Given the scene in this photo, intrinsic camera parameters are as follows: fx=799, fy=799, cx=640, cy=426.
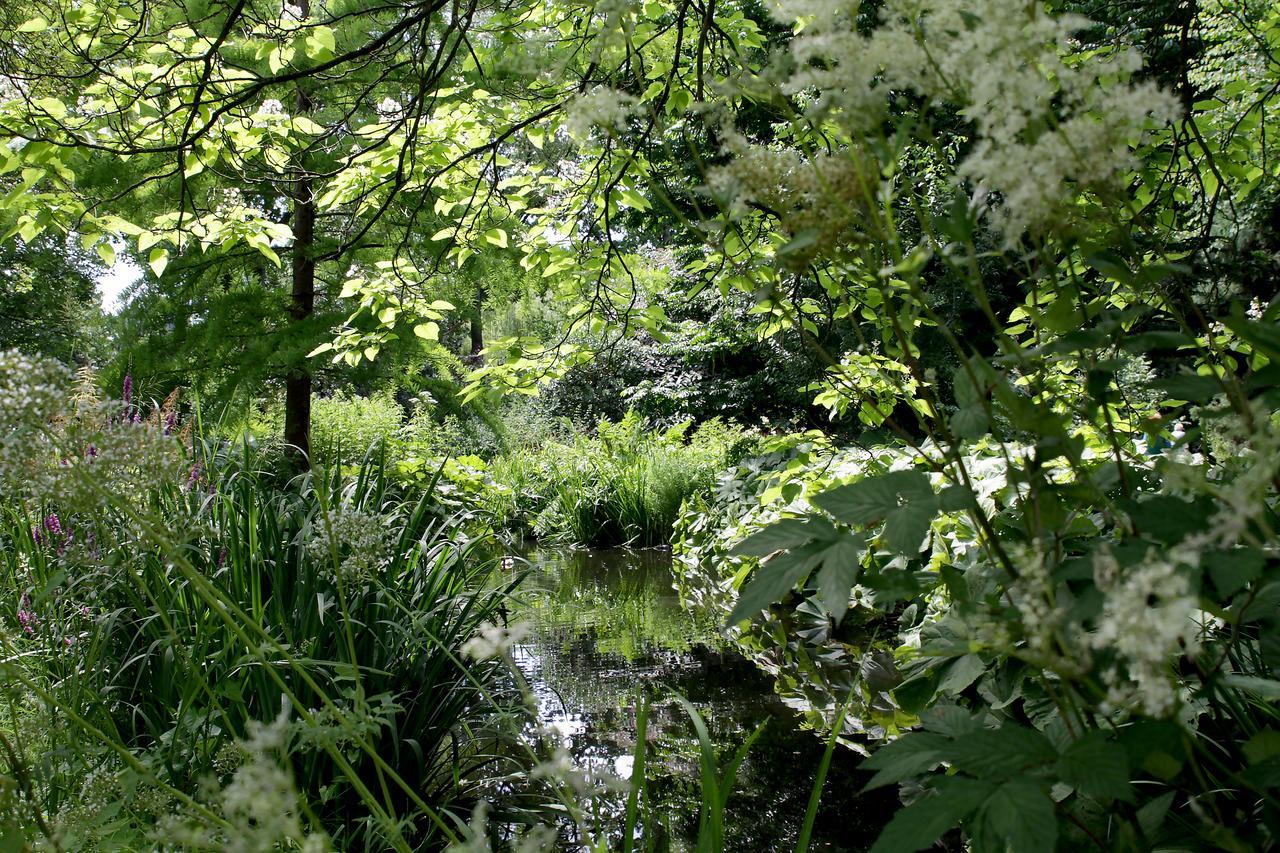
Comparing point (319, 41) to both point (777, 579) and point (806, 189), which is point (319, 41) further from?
point (777, 579)

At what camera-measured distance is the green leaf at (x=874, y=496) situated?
0.72 meters

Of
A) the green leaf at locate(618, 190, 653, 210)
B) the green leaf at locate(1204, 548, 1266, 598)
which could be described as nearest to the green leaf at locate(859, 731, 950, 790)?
the green leaf at locate(1204, 548, 1266, 598)

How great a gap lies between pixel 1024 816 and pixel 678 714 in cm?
303

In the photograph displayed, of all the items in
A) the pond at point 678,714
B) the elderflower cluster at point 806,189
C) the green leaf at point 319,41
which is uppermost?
the green leaf at point 319,41

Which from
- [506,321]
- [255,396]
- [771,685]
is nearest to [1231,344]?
[771,685]

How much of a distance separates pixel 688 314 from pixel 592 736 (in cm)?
1307

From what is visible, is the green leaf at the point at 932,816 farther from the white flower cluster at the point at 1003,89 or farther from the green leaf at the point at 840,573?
the white flower cluster at the point at 1003,89

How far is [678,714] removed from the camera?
3465mm

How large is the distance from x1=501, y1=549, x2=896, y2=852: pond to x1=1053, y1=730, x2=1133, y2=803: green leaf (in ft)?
3.88

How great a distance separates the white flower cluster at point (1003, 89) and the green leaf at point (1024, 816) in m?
0.43

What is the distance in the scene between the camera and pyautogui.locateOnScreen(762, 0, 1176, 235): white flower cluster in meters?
0.62

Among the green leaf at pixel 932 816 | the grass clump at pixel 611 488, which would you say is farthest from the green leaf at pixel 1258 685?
the grass clump at pixel 611 488

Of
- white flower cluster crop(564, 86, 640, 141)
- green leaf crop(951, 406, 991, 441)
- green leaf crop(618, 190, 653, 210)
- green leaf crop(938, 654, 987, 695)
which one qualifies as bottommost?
green leaf crop(938, 654, 987, 695)

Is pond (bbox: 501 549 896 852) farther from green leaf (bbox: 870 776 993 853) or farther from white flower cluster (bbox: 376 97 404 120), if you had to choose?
white flower cluster (bbox: 376 97 404 120)
